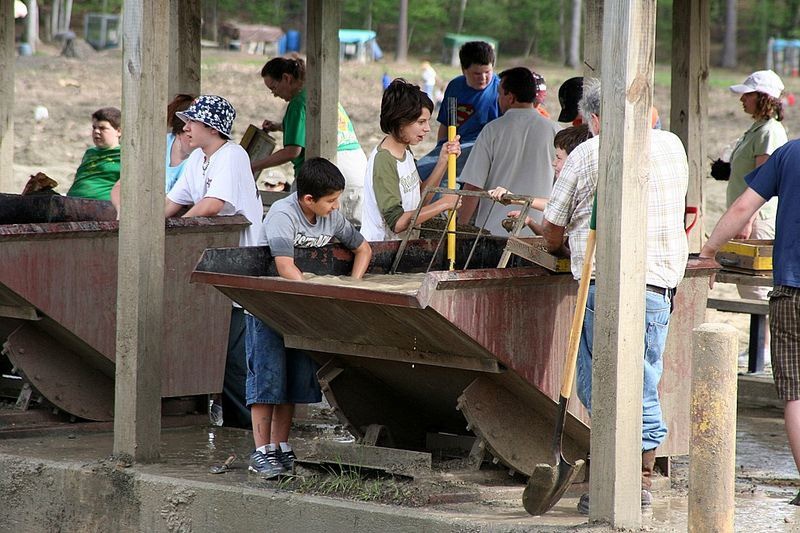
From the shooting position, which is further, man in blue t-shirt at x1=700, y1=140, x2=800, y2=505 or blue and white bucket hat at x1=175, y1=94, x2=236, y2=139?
blue and white bucket hat at x1=175, y1=94, x2=236, y2=139

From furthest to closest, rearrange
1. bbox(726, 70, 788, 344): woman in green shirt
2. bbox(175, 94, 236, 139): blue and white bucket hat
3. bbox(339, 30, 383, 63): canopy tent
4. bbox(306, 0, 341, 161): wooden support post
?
bbox(339, 30, 383, 63): canopy tent
bbox(726, 70, 788, 344): woman in green shirt
bbox(306, 0, 341, 161): wooden support post
bbox(175, 94, 236, 139): blue and white bucket hat

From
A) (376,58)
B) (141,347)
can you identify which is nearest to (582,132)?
(141,347)

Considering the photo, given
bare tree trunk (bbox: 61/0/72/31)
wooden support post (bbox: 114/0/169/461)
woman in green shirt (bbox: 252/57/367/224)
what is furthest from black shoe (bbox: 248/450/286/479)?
bare tree trunk (bbox: 61/0/72/31)

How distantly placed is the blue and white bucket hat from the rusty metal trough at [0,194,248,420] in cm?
51

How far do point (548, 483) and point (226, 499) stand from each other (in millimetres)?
1567

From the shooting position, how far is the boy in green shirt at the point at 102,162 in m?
9.18

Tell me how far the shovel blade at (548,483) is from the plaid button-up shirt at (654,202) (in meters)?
0.80

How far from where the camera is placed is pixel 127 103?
22.9 ft

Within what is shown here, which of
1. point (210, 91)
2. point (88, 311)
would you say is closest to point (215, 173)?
point (88, 311)

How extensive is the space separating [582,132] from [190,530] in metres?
2.57

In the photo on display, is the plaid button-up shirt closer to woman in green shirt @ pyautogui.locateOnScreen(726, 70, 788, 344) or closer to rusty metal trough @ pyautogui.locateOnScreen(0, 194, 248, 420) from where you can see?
rusty metal trough @ pyautogui.locateOnScreen(0, 194, 248, 420)

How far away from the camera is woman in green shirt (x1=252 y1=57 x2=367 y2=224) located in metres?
10.3

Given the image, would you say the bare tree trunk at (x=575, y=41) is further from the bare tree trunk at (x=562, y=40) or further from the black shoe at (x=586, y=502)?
the black shoe at (x=586, y=502)

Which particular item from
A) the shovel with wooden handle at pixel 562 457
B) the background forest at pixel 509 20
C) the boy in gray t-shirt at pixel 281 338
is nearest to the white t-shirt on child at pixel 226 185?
the boy in gray t-shirt at pixel 281 338
